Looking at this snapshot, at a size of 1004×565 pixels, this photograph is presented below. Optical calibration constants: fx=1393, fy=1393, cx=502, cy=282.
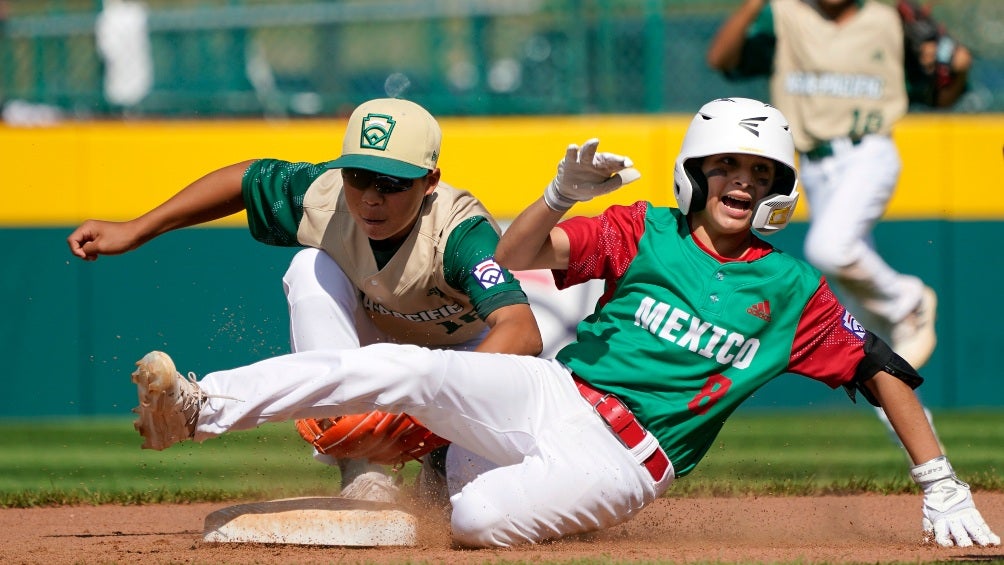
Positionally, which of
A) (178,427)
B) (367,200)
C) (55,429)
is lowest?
(55,429)

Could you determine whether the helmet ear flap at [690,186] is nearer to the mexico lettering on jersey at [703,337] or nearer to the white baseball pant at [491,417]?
the mexico lettering on jersey at [703,337]

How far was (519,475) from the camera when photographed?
13.9ft

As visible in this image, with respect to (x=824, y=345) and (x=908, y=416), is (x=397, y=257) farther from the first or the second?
(x=908, y=416)

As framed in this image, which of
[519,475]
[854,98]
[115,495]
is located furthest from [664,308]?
[854,98]

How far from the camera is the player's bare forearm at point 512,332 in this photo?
4.40 meters

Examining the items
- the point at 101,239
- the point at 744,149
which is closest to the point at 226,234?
the point at 101,239

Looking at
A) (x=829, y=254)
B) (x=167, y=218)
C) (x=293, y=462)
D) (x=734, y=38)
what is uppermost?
(x=734, y=38)

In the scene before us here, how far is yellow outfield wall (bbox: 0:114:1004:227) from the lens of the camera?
29.2ft

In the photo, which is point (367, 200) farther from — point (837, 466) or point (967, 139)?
point (967, 139)

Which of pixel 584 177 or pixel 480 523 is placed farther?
pixel 480 523

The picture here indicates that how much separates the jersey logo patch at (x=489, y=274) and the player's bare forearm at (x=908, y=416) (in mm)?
1215

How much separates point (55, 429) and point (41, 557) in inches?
177

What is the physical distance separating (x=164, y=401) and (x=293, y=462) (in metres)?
3.41

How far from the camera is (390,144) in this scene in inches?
183
